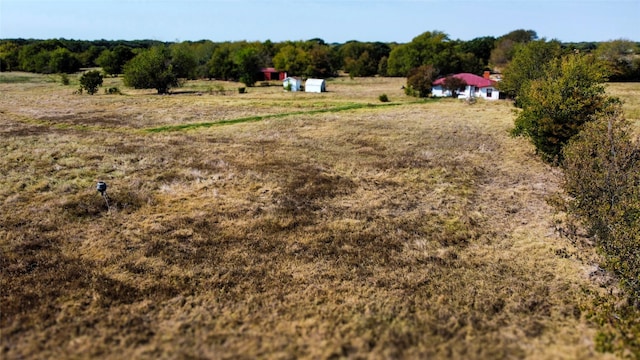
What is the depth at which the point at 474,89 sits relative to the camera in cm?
5719

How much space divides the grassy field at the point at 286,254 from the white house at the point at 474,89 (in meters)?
30.6

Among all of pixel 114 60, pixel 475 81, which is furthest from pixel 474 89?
pixel 114 60

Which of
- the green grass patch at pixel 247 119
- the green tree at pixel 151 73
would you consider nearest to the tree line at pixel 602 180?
the green grass patch at pixel 247 119

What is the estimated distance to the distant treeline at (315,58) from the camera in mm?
74500

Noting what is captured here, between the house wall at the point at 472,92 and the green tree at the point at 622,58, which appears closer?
the house wall at the point at 472,92

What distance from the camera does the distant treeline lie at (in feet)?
244

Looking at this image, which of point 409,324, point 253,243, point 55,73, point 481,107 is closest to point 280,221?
point 253,243

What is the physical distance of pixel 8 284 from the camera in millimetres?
10891

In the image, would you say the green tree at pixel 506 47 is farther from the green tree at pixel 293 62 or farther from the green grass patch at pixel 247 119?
the green grass patch at pixel 247 119

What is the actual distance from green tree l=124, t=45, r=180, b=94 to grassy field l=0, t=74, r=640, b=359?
33.4m

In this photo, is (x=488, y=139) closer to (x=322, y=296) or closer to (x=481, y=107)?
(x=481, y=107)

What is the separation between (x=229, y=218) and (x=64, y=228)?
5.68 meters

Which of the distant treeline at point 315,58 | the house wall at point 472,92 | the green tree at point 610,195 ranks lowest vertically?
the green tree at point 610,195

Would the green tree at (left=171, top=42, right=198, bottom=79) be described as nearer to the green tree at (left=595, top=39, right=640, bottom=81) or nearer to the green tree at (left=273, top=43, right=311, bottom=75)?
the green tree at (left=273, top=43, right=311, bottom=75)
